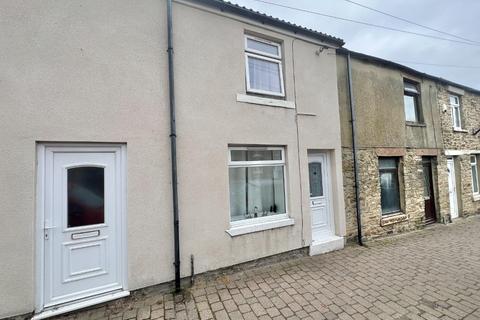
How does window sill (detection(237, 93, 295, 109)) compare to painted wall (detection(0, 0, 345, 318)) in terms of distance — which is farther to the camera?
window sill (detection(237, 93, 295, 109))

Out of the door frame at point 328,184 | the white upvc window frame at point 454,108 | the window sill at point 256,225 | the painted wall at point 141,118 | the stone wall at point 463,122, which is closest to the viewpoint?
the painted wall at point 141,118

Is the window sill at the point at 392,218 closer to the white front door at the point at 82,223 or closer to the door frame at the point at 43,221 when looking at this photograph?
the door frame at the point at 43,221

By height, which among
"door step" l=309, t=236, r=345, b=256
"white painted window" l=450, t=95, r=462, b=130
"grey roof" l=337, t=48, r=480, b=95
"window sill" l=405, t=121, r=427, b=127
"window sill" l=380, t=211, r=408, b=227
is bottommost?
"door step" l=309, t=236, r=345, b=256

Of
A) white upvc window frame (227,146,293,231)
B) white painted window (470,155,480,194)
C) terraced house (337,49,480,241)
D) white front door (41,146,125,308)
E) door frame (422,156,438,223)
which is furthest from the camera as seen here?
white painted window (470,155,480,194)

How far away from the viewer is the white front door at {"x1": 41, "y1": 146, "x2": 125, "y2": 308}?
3.53 meters

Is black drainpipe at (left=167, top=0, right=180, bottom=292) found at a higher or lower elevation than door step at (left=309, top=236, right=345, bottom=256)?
higher

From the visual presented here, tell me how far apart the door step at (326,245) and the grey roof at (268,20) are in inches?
210

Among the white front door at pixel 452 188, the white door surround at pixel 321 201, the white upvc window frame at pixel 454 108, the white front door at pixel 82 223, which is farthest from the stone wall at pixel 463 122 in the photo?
the white front door at pixel 82 223

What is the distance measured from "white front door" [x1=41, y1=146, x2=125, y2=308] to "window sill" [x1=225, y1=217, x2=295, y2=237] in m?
2.05

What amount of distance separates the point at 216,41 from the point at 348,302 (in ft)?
17.7

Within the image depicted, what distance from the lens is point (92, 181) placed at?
3852 mm

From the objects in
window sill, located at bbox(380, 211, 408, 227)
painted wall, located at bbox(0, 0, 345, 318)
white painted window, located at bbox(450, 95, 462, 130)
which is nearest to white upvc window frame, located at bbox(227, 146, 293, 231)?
painted wall, located at bbox(0, 0, 345, 318)

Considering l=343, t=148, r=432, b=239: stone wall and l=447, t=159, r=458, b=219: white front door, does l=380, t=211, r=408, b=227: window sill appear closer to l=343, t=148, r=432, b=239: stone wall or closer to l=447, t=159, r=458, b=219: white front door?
l=343, t=148, r=432, b=239: stone wall

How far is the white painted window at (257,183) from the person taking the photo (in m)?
5.14
